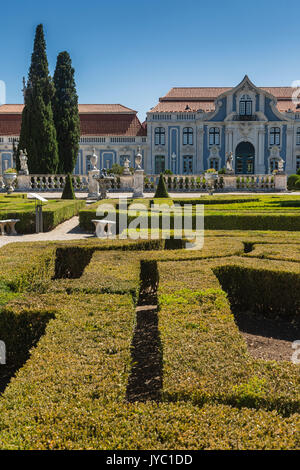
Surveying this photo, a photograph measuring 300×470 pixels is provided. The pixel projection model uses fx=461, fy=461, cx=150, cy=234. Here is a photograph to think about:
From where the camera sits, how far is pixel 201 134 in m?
39.6

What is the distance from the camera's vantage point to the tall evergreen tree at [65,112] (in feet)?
103

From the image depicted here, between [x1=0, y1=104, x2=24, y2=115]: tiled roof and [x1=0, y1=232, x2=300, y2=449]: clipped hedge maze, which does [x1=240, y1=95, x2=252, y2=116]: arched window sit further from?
[x1=0, y1=232, x2=300, y2=449]: clipped hedge maze

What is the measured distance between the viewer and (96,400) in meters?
2.77

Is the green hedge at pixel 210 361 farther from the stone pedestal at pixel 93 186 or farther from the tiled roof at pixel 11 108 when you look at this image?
the tiled roof at pixel 11 108

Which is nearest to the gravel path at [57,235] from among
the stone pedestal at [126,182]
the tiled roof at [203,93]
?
the stone pedestal at [126,182]

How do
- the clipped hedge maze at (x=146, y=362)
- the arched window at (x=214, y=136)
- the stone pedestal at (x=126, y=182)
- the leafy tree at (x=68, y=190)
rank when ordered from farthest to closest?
the arched window at (x=214, y=136) → the stone pedestal at (x=126, y=182) → the leafy tree at (x=68, y=190) → the clipped hedge maze at (x=146, y=362)

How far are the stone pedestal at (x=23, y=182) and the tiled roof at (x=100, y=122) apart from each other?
15709 mm

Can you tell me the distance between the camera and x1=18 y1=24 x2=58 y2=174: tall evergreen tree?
90.6ft

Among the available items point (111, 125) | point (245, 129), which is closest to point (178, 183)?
point (245, 129)

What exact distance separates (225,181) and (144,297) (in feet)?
67.9

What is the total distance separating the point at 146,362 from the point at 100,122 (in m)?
38.6

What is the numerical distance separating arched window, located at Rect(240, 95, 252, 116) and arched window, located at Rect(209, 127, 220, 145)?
2.48 meters

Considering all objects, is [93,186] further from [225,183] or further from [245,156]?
[245,156]
